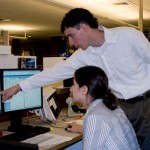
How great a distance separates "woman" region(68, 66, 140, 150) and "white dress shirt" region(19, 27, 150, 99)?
274 mm

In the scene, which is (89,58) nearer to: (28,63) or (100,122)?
(100,122)

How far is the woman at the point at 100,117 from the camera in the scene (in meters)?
1.41

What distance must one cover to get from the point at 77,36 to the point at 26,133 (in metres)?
0.70

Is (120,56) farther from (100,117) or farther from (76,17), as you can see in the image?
(100,117)

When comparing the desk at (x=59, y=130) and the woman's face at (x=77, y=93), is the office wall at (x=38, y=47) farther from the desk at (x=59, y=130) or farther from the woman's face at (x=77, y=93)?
the woman's face at (x=77, y=93)

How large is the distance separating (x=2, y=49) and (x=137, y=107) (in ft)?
3.63

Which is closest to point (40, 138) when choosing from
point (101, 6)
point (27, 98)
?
point (27, 98)

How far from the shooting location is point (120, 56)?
1808mm

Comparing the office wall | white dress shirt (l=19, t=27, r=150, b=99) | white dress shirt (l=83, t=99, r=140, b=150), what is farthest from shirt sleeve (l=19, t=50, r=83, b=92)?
the office wall

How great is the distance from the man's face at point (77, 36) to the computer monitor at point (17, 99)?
52 cm

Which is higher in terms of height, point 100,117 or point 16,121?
point 100,117

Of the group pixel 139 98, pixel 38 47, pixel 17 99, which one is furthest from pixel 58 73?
pixel 38 47

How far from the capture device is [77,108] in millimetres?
2672

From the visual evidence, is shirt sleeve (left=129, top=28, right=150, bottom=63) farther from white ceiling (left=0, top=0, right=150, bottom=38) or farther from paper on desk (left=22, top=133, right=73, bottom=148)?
white ceiling (left=0, top=0, right=150, bottom=38)
